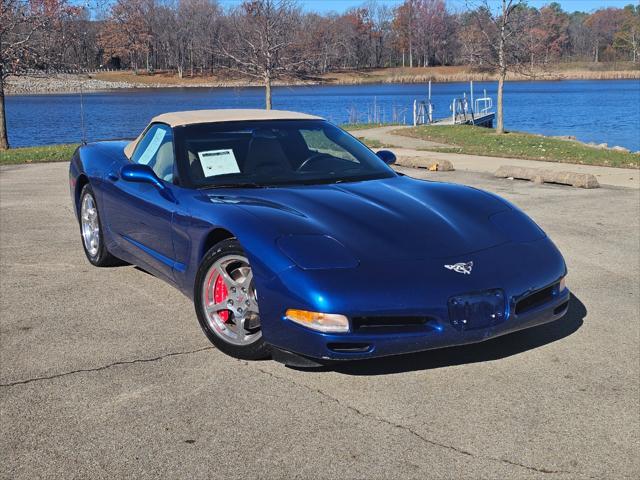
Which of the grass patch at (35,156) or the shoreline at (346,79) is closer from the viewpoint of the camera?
the grass patch at (35,156)

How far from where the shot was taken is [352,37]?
12812cm

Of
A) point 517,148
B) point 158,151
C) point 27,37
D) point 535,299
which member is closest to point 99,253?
point 158,151

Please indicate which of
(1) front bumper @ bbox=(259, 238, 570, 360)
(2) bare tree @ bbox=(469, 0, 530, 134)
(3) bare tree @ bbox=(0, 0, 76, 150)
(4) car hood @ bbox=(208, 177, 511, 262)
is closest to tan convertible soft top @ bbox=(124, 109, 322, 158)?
(4) car hood @ bbox=(208, 177, 511, 262)

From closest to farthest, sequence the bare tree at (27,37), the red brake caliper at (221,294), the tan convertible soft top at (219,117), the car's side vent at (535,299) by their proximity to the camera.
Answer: the car's side vent at (535,299) < the red brake caliper at (221,294) < the tan convertible soft top at (219,117) < the bare tree at (27,37)

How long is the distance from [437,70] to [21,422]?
376ft

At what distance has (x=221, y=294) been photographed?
168 inches

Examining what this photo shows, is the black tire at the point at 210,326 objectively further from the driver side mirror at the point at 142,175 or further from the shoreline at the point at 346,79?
the shoreline at the point at 346,79

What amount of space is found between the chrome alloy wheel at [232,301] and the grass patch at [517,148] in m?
12.9

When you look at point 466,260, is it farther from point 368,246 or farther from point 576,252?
point 576,252

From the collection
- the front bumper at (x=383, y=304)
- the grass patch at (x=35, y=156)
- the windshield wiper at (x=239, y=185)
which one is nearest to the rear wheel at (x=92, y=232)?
the windshield wiper at (x=239, y=185)

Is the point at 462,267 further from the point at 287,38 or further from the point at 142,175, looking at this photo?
the point at 287,38

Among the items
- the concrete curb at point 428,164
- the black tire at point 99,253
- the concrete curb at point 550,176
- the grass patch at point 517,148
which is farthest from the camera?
the grass patch at point 517,148

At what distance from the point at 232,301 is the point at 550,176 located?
8.83 meters

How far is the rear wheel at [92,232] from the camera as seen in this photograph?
243 inches
